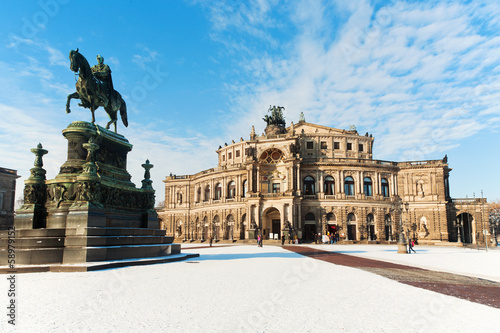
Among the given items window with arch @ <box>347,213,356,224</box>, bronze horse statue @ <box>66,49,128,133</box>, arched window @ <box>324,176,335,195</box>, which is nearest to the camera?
bronze horse statue @ <box>66,49,128,133</box>

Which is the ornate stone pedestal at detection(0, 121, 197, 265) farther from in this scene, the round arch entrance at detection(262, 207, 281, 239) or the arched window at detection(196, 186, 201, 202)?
the arched window at detection(196, 186, 201, 202)

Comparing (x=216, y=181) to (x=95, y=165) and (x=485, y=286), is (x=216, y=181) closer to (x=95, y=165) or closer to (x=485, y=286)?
(x=95, y=165)

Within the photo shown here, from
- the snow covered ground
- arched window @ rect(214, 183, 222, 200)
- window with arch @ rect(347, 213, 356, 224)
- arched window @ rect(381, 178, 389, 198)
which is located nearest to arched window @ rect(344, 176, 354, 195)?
window with arch @ rect(347, 213, 356, 224)

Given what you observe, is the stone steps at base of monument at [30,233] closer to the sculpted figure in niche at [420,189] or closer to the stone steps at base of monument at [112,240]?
the stone steps at base of monument at [112,240]

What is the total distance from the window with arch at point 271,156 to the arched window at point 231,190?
8322mm

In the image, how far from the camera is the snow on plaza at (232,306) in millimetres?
6727

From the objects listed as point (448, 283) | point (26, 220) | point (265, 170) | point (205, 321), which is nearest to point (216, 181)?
point (265, 170)

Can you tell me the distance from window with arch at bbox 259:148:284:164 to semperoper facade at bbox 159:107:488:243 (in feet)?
0.55

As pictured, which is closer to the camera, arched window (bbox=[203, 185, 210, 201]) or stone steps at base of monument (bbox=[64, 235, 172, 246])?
stone steps at base of monument (bbox=[64, 235, 172, 246])

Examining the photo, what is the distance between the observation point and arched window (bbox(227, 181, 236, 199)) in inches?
2594

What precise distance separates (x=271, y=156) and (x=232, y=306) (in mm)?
53192

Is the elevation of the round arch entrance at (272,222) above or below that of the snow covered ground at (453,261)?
above

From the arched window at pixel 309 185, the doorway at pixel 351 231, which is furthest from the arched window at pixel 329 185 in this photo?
the doorway at pixel 351 231

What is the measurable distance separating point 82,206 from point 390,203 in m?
54.5
